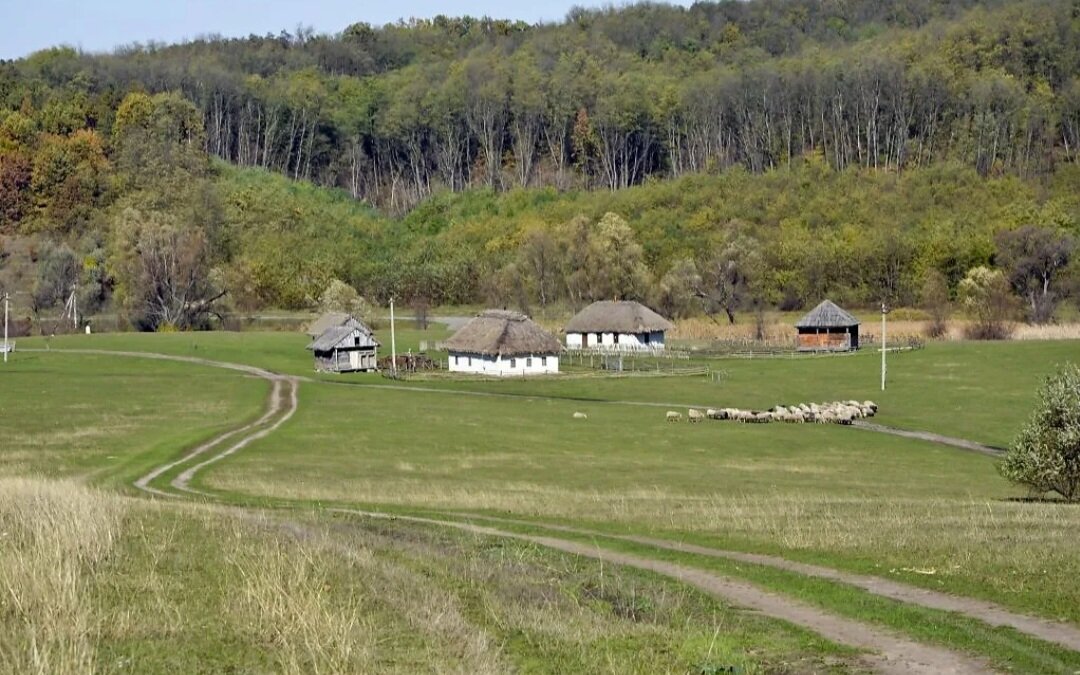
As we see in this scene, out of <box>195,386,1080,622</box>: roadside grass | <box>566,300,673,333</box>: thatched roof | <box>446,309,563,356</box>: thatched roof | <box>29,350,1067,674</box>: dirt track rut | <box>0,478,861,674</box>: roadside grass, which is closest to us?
<box>0,478,861,674</box>: roadside grass

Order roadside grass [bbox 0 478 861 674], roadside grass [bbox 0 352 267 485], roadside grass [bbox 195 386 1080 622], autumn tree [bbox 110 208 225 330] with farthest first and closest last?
autumn tree [bbox 110 208 225 330], roadside grass [bbox 0 352 267 485], roadside grass [bbox 195 386 1080 622], roadside grass [bbox 0 478 861 674]

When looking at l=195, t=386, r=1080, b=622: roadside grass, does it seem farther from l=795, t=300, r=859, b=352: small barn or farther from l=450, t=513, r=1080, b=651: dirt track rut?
l=795, t=300, r=859, b=352: small barn

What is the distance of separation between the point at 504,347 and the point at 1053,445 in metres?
62.0

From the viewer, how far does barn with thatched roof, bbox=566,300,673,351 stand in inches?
4638

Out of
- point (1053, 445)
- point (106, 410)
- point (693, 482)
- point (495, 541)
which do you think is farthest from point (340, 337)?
point (495, 541)

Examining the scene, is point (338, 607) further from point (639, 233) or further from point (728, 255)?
point (639, 233)

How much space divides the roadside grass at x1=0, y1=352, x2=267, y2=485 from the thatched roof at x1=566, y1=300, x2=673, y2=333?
119 ft

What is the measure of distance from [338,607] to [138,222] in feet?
489

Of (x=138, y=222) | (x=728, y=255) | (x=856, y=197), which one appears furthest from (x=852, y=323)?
(x=138, y=222)

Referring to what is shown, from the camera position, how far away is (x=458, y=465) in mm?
51406

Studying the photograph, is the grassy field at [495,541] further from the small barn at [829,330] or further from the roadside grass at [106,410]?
the small barn at [829,330]

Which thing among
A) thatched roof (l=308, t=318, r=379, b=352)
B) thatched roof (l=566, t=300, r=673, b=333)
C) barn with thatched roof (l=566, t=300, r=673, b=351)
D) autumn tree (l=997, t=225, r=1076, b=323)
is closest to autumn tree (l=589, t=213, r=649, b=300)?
thatched roof (l=566, t=300, r=673, b=333)

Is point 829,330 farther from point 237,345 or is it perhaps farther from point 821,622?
point 821,622

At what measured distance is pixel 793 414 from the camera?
2862 inches
